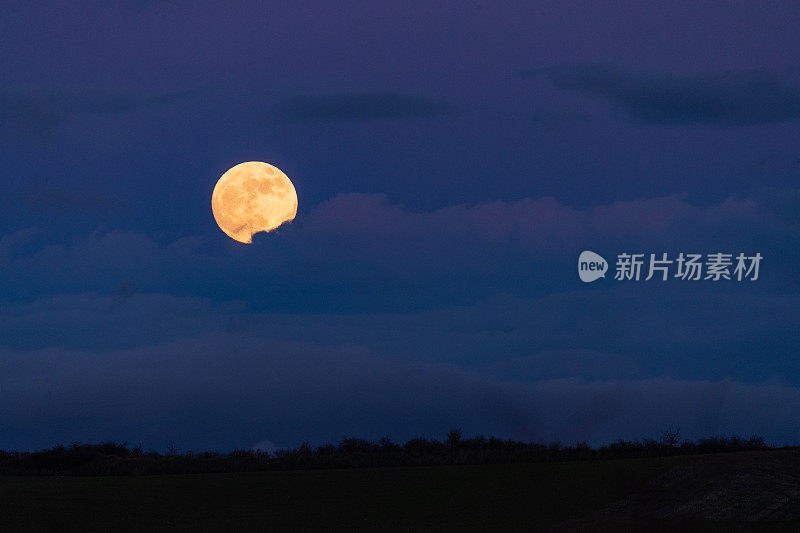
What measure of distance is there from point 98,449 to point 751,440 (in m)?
32.3

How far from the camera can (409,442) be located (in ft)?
147

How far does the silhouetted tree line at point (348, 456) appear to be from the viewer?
126 feet

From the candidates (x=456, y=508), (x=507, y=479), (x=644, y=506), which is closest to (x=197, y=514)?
(x=456, y=508)

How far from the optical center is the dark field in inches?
930

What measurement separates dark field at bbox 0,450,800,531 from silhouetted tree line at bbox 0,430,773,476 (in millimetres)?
5562

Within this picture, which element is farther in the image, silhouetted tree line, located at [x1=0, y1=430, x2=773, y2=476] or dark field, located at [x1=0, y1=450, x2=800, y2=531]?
silhouetted tree line, located at [x1=0, y1=430, x2=773, y2=476]

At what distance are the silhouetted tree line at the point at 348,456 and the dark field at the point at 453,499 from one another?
18.2 feet

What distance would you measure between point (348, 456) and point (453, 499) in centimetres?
1368

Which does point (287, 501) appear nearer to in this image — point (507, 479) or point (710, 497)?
point (507, 479)

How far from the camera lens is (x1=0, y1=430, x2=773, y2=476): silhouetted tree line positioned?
38531 millimetres

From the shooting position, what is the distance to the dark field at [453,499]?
77.5ft

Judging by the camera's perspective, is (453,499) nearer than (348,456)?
Yes

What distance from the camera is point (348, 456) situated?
135 ft

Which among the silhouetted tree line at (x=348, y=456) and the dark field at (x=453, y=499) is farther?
the silhouetted tree line at (x=348, y=456)
